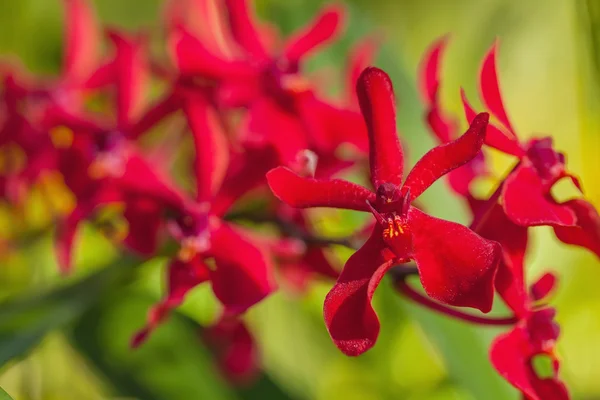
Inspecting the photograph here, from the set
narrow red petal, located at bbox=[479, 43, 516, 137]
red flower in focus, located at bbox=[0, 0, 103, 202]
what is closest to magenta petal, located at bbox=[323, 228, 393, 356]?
narrow red petal, located at bbox=[479, 43, 516, 137]

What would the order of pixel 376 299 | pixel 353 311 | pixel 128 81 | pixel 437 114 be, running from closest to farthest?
pixel 353 311 → pixel 437 114 → pixel 128 81 → pixel 376 299

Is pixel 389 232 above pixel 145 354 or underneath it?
above

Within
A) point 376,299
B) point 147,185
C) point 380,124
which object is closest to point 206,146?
point 147,185

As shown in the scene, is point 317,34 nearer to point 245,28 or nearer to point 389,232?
point 245,28

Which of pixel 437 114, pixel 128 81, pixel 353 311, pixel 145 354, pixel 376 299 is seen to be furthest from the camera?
pixel 376 299

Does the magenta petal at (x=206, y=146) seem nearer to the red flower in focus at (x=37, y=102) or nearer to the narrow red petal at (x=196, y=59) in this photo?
the narrow red petal at (x=196, y=59)

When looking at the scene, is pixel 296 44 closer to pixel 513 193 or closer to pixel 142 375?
pixel 513 193

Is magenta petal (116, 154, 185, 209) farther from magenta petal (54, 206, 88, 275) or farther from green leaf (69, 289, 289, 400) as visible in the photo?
green leaf (69, 289, 289, 400)
